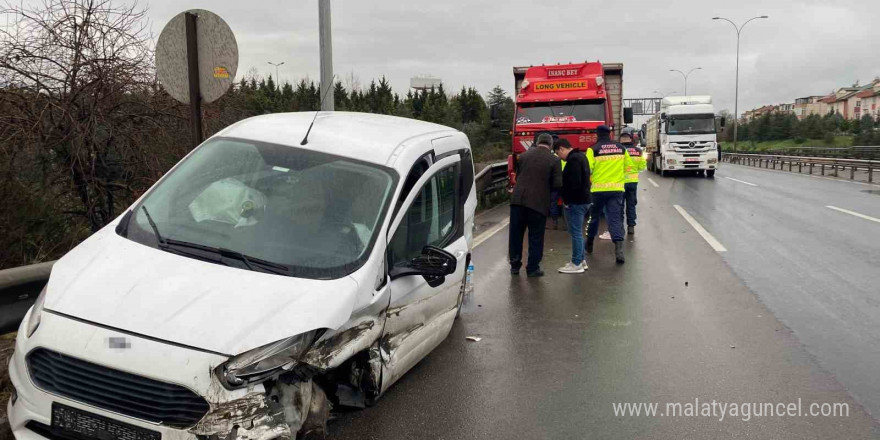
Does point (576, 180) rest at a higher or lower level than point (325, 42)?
lower

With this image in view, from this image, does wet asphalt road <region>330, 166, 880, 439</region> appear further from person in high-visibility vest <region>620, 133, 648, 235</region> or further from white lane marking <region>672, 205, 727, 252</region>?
person in high-visibility vest <region>620, 133, 648, 235</region>

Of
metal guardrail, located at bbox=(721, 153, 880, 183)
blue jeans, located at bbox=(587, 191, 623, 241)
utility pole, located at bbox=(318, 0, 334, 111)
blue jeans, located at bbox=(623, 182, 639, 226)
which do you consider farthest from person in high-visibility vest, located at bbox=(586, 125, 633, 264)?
metal guardrail, located at bbox=(721, 153, 880, 183)

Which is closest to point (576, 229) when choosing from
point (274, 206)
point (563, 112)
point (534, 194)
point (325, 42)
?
point (534, 194)

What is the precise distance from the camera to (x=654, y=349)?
5594 mm

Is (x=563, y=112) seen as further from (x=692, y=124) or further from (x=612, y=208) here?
(x=692, y=124)

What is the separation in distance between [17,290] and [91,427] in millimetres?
1716

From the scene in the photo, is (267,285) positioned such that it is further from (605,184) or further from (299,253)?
(605,184)

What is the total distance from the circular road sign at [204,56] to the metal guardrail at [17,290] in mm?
2226

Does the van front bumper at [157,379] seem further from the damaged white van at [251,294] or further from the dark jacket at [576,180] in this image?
the dark jacket at [576,180]

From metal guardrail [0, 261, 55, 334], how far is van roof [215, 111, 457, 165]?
4.74 feet

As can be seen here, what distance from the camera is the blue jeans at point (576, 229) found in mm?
8914

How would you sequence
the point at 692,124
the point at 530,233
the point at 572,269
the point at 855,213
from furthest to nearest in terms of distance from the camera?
the point at 692,124 → the point at 855,213 → the point at 572,269 → the point at 530,233

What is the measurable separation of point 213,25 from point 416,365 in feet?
11.3

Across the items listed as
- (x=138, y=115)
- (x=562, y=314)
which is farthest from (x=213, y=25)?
(x=562, y=314)
